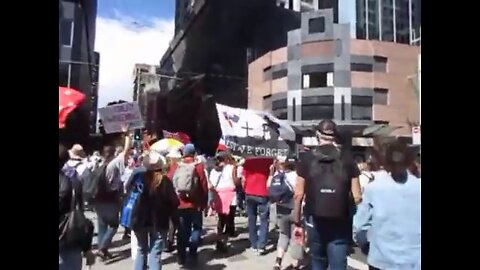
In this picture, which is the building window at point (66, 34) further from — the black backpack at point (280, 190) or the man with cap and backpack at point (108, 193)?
the black backpack at point (280, 190)

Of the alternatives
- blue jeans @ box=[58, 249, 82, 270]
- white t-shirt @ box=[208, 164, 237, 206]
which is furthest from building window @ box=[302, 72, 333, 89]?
blue jeans @ box=[58, 249, 82, 270]

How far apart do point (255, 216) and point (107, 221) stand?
3.06 feet

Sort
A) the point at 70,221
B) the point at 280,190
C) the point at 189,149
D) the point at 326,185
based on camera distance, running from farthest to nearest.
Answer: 1. the point at 280,190
2. the point at 189,149
3. the point at 326,185
4. the point at 70,221

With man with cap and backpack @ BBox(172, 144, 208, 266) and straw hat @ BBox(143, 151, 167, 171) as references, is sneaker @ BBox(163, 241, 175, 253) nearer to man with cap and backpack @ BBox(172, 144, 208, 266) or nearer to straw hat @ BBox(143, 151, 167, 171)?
man with cap and backpack @ BBox(172, 144, 208, 266)

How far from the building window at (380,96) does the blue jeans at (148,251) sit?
1.24 meters

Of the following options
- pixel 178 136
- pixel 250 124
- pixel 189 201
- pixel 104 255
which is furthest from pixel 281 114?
pixel 104 255

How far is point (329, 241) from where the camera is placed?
223 cm

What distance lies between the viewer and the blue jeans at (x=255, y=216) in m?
2.75

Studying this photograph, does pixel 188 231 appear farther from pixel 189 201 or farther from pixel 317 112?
pixel 317 112

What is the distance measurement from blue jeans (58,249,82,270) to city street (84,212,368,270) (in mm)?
128

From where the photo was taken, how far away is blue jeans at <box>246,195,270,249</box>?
2.75 metres

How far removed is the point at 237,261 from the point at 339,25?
1267mm
